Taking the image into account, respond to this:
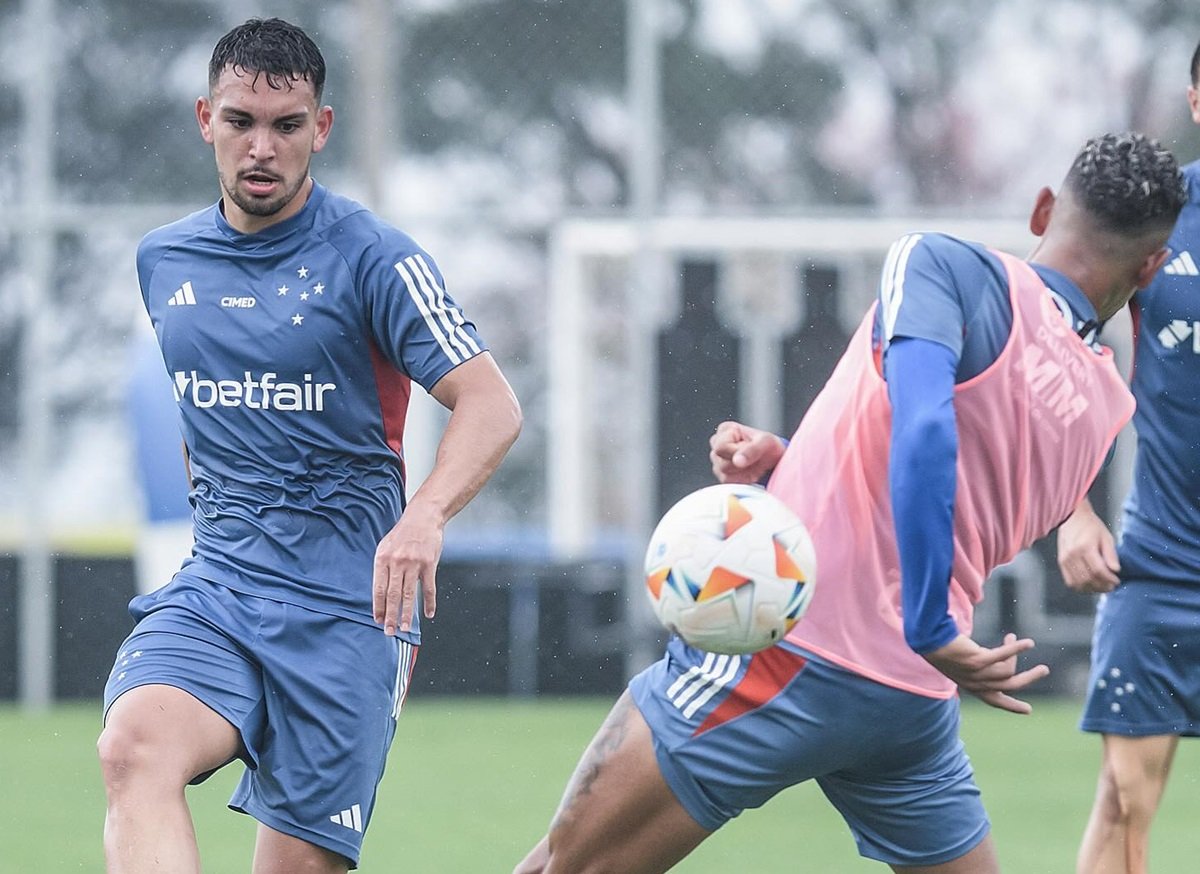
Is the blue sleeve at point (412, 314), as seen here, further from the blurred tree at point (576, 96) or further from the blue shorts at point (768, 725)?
the blurred tree at point (576, 96)

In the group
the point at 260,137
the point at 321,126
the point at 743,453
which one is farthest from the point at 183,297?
the point at 743,453

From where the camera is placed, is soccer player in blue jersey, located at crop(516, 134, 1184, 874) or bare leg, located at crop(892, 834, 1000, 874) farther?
bare leg, located at crop(892, 834, 1000, 874)

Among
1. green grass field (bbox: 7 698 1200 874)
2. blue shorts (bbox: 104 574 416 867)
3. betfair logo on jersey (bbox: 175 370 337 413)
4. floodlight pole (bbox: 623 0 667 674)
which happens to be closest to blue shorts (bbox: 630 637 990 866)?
blue shorts (bbox: 104 574 416 867)

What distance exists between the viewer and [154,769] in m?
3.99

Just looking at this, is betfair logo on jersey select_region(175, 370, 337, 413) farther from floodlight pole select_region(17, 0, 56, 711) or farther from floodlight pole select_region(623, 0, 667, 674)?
floodlight pole select_region(17, 0, 56, 711)

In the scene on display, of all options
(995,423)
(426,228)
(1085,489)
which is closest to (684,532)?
(995,423)

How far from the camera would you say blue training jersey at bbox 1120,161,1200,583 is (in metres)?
5.12

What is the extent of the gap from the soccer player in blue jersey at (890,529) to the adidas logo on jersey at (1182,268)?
4.16 feet

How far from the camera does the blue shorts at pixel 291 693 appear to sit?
437 cm

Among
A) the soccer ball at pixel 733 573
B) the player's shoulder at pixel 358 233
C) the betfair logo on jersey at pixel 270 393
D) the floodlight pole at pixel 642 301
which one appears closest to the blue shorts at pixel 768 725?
the soccer ball at pixel 733 573

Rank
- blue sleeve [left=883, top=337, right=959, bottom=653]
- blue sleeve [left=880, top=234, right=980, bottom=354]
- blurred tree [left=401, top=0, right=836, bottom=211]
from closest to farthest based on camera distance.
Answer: blue sleeve [left=883, top=337, right=959, bottom=653] → blue sleeve [left=880, top=234, right=980, bottom=354] → blurred tree [left=401, top=0, right=836, bottom=211]

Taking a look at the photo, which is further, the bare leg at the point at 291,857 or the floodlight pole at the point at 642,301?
the floodlight pole at the point at 642,301

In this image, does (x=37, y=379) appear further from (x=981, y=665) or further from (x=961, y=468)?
(x=981, y=665)

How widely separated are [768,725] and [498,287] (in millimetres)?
9460
